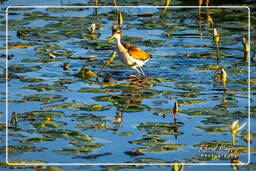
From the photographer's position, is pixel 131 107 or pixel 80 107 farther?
pixel 131 107

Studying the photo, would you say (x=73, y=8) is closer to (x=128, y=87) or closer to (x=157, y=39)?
(x=157, y=39)

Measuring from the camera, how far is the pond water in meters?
8.14

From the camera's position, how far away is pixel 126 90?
10766mm

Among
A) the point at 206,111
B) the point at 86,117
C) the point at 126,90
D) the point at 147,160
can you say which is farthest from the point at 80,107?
the point at 147,160

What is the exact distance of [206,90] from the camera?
1063cm

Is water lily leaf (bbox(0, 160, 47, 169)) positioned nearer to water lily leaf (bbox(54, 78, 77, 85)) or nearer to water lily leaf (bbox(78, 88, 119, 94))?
water lily leaf (bbox(78, 88, 119, 94))

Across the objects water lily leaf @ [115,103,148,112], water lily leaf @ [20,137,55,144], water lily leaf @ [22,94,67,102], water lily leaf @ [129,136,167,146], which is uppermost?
water lily leaf @ [22,94,67,102]

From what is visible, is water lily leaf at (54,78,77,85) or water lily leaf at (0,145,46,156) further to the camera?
water lily leaf at (54,78,77,85)

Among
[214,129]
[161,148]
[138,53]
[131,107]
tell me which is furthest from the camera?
[138,53]

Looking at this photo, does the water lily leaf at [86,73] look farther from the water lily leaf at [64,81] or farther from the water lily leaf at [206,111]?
the water lily leaf at [206,111]

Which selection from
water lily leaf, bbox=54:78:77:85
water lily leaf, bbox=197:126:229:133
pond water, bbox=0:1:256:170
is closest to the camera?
pond water, bbox=0:1:256:170

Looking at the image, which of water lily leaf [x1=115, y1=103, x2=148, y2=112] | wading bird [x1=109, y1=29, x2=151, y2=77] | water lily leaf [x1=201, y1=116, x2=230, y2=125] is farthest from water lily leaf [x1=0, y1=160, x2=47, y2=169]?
wading bird [x1=109, y1=29, x2=151, y2=77]

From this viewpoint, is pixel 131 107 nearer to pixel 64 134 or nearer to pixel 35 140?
pixel 64 134

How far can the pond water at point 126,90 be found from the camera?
8141 millimetres
